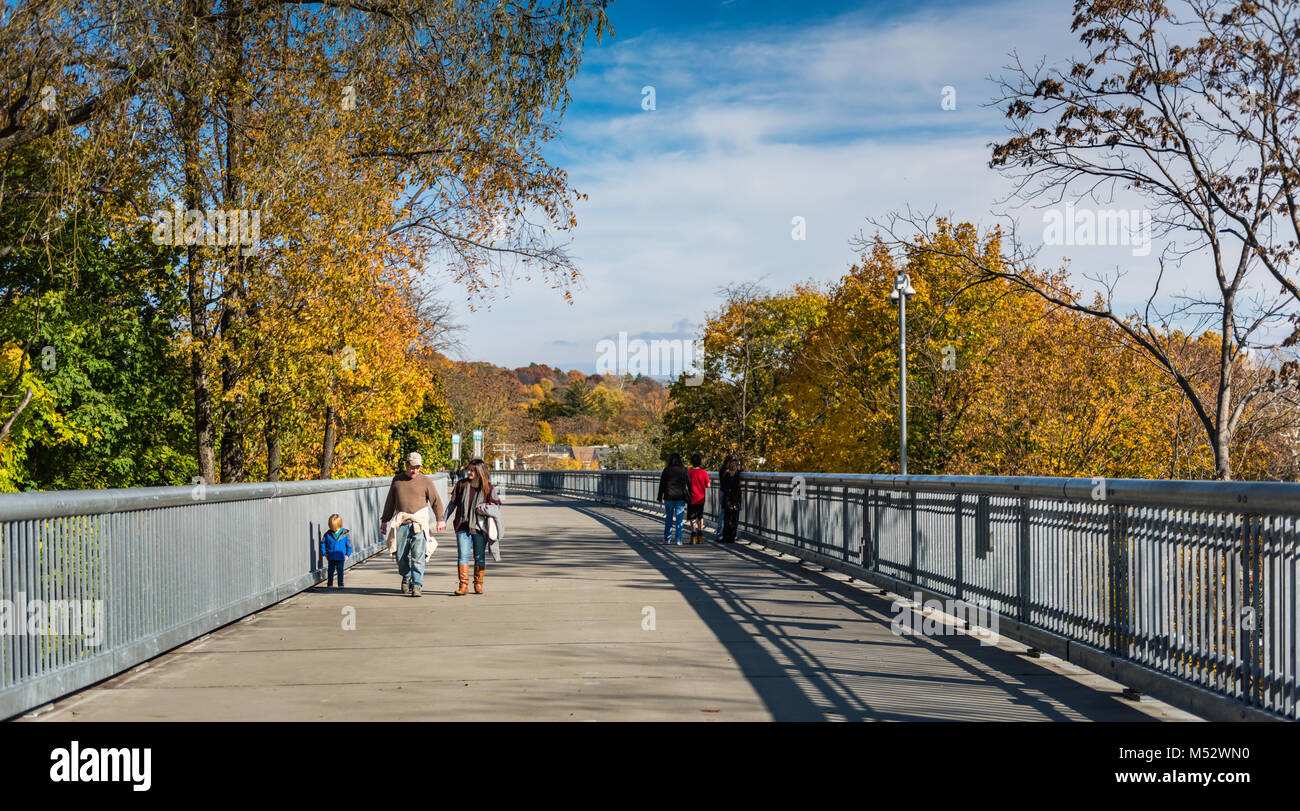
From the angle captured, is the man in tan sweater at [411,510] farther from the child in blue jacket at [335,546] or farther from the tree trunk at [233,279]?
the tree trunk at [233,279]

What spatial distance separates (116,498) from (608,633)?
404 cm

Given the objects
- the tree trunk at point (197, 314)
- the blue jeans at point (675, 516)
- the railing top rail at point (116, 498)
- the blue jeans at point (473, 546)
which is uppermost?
the tree trunk at point (197, 314)

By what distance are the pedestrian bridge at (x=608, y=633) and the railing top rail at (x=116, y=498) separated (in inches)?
1.1

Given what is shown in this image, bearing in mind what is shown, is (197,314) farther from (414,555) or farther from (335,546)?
(414,555)

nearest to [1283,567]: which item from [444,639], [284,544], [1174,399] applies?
[444,639]

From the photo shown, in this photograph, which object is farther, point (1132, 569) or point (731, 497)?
point (731, 497)

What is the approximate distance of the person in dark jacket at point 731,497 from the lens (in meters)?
22.2

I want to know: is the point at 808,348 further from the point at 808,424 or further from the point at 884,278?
the point at 884,278

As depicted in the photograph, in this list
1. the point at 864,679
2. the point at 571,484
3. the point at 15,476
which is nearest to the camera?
the point at 864,679

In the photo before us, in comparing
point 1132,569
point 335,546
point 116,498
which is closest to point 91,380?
point 335,546

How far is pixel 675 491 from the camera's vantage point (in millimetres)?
22047

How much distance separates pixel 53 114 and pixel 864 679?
11180 mm

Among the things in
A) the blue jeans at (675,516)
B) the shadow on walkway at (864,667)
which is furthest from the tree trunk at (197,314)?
the shadow on walkway at (864,667)

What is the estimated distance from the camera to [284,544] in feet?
42.7
